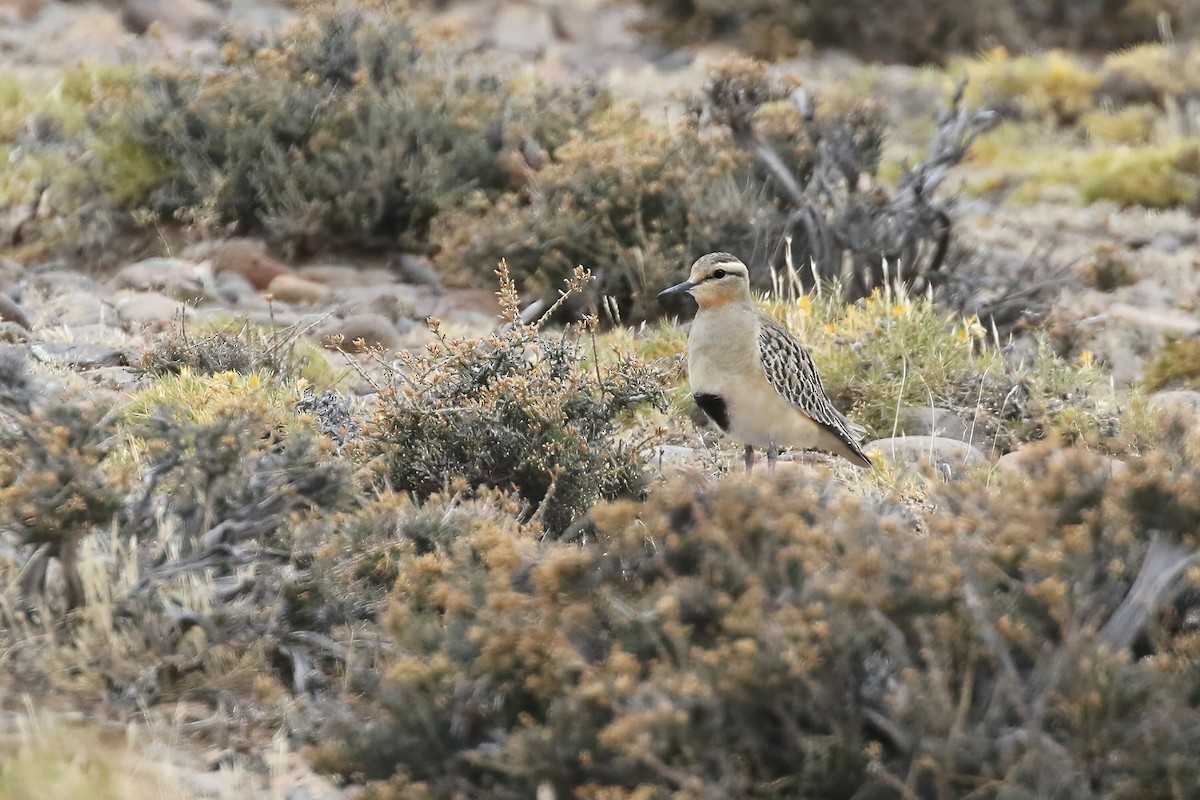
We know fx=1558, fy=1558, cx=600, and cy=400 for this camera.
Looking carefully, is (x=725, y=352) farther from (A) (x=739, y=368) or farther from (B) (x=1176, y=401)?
(B) (x=1176, y=401)

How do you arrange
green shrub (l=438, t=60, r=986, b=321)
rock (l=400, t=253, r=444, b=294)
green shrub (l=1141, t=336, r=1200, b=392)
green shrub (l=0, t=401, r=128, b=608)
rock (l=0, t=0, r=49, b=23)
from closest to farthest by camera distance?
green shrub (l=0, t=401, r=128, b=608)
green shrub (l=1141, t=336, r=1200, b=392)
green shrub (l=438, t=60, r=986, b=321)
rock (l=400, t=253, r=444, b=294)
rock (l=0, t=0, r=49, b=23)

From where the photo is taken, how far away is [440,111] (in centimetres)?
1073

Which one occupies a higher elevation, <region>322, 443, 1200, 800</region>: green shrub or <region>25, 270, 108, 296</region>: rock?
<region>322, 443, 1200, 800</region>: green shrub

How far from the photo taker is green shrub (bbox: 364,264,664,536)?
231 inches

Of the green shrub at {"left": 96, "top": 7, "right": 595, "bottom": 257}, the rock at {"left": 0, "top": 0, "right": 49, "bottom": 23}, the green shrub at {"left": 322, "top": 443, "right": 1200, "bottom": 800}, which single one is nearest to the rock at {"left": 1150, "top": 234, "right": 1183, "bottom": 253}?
the green shrub at {"left": 96, "top": 7, "right": 595, "bottom": 257}

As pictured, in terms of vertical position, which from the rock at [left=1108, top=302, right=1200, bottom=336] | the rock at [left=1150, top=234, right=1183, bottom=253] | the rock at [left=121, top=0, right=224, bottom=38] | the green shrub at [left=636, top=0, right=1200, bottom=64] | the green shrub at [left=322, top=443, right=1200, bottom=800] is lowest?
the rock at [left=1150, top=234, right=1183, bottom=253]

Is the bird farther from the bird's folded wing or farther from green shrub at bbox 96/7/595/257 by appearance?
green shrub at bbox 96/7/595/257

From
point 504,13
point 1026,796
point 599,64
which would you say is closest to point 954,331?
point 1026,796

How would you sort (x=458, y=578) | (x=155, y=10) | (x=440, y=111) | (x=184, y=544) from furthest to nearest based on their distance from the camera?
(x=155, y=10) → (x=440, y=111) → (x=184, y=544) → (x=458, y=578)

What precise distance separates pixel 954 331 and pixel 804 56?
1102 centimetres

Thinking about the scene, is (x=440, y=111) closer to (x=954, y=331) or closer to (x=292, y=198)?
(x=292, y=198)

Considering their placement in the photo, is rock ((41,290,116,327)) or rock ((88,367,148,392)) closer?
rock ((88,367,148,392))

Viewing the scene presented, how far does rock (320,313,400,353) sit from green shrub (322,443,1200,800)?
4297mm

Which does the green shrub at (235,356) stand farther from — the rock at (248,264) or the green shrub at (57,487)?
the green shrub at (57,487)
